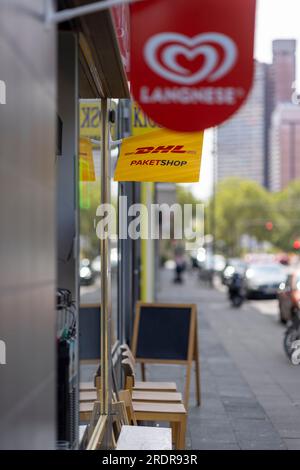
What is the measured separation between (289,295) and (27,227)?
60.5 feet

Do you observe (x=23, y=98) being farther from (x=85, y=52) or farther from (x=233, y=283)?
(x=233, y=283)

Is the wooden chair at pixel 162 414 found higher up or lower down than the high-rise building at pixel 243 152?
lower down

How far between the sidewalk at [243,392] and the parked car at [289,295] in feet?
2.73

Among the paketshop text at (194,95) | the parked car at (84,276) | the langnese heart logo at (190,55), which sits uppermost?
the langnese heart logo at (190,55)

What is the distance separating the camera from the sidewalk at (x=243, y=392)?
7.70m

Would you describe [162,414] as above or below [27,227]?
below

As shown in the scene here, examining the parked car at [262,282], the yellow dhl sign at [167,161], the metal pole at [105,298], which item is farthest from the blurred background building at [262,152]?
the metal pole at [105,298]

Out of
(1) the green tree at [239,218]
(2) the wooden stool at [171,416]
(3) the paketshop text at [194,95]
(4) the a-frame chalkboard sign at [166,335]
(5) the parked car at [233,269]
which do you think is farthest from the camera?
(1) the green tree at [239,218]

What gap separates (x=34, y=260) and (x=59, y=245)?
1.19 m

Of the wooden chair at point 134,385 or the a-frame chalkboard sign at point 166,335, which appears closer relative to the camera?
the wooden chair at point 134,385

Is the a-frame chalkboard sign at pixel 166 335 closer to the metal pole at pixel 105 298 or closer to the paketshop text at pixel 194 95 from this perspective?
the metal pole at pixel 105 298

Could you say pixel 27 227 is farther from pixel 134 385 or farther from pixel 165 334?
pixel 165 334

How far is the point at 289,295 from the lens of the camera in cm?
2094

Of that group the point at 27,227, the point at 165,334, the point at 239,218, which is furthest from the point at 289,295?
the point at 239,218
